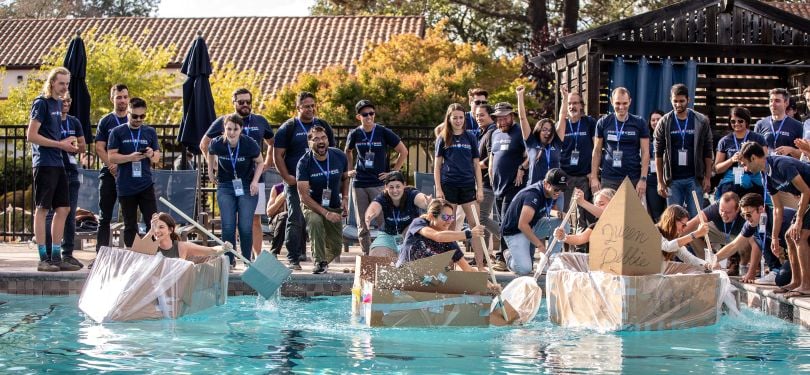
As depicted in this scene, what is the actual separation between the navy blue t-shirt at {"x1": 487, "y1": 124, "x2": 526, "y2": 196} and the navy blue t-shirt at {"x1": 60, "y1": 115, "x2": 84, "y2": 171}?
4.48 meters

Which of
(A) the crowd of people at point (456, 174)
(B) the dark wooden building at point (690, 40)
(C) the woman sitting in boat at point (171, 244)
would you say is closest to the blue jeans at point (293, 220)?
(A) the crowd of people at point (456, 174)

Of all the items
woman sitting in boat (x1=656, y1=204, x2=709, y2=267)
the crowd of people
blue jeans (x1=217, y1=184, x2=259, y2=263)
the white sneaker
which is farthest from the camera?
blue jeans (x1=217, y1=184, x2=259, y2=263)

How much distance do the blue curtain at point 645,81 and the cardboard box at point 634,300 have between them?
698 centimetres

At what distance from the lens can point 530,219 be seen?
12398mm

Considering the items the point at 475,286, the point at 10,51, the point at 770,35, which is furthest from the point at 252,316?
the point at 10,51

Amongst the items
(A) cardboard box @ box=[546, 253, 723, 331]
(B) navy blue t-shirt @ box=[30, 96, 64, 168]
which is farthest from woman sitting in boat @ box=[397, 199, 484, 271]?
(B) navy blue t-shirt @ box=[30, 96, 64, 168]

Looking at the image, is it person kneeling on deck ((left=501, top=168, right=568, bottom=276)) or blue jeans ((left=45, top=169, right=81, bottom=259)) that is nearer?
person kneeling on deck ((left=501, top=168, right=568, bottom=276))

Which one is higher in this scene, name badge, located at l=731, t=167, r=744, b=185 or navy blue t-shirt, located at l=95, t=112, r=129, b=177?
navy blue t-shirt, located at l=95, t=112, r=129, b=177

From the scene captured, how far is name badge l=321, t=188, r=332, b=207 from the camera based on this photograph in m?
12.7

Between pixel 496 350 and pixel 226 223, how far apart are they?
4832 millimetres

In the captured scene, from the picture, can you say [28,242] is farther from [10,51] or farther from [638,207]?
[10,51]

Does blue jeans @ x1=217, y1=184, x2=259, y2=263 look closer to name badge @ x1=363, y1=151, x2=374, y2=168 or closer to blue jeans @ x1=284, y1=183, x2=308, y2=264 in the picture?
blue jeans @ x1=284, y1=183, x2=308, y2=264

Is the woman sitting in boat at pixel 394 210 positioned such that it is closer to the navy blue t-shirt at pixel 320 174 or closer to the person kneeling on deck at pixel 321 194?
the person kneeling on deck at pixel 321 194

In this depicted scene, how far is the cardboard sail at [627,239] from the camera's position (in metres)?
9.34
